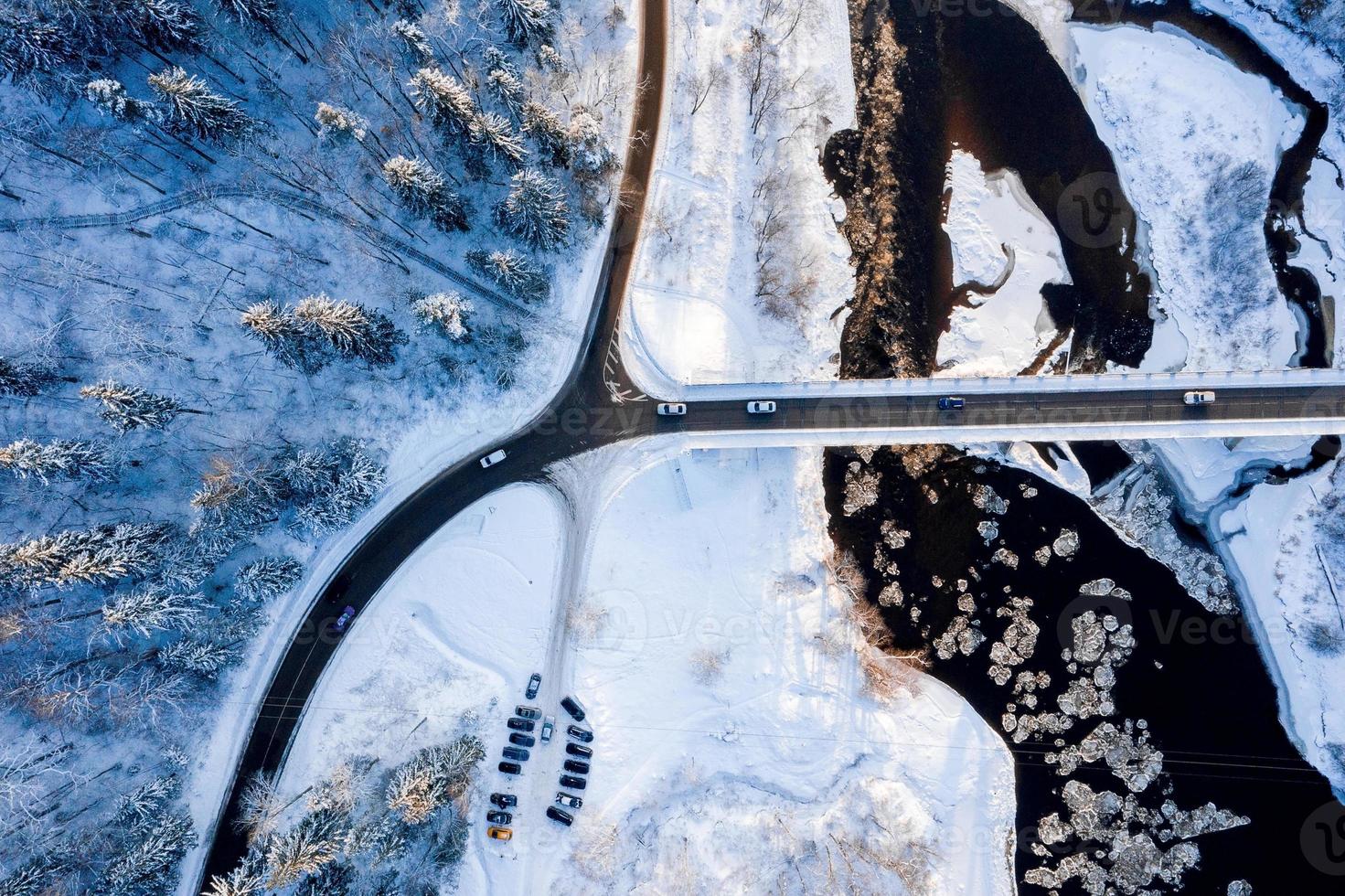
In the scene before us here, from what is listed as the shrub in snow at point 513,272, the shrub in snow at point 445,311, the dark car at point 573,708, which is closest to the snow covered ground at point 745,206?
the shrub in snow at point 513,272

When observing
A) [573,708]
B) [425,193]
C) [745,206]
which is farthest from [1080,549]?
[425,193]

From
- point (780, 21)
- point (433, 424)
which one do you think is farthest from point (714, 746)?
point (780, 21)

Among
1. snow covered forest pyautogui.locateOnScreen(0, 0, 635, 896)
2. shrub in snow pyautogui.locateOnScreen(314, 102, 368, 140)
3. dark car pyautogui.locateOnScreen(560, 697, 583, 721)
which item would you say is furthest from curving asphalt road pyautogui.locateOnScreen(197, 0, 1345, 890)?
shrub in snow pyautogui.locateOnScreen(314, 102, 368, 140)

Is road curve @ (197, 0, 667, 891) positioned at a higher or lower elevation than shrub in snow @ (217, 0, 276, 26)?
lower

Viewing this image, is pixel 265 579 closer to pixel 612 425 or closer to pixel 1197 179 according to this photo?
pixel 612 425

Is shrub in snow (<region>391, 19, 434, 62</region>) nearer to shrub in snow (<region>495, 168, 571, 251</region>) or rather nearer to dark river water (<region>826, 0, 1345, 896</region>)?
shrub in snow (<region>495, 168, 571, 251</region>)

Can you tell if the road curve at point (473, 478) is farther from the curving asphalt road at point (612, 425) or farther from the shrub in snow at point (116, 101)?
the shrub in snow at point (116, 101)

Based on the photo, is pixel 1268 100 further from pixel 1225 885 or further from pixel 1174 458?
pixel 1225 885
